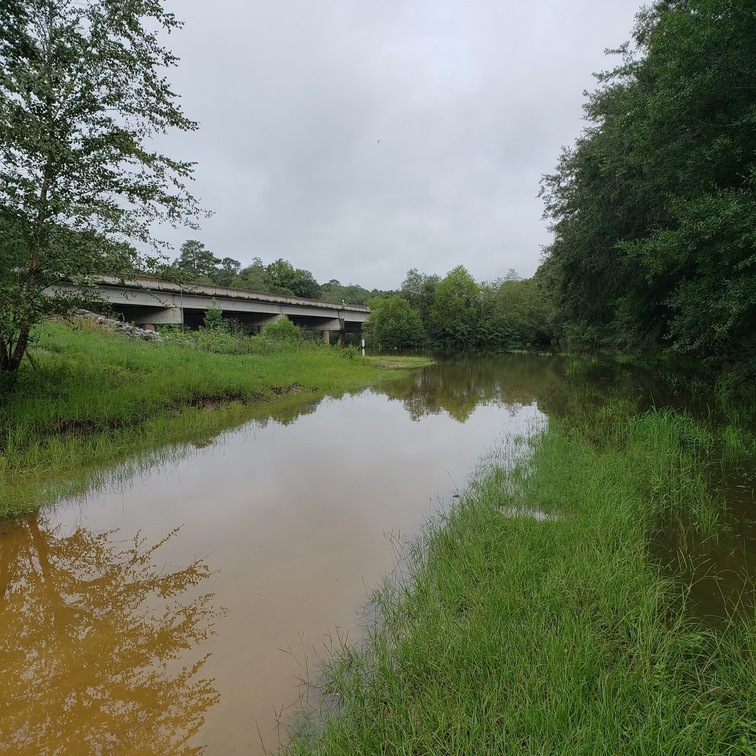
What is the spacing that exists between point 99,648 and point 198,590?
890 millimetres

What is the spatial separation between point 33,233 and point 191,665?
7706 millimetres

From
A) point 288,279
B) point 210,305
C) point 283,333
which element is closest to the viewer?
point 283,333

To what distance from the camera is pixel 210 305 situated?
108 feet

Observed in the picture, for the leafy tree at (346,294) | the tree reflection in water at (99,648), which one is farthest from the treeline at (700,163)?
the leafy tree at (346,294)

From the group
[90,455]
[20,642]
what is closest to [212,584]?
[20,642]

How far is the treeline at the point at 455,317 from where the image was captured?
55938 millimetres

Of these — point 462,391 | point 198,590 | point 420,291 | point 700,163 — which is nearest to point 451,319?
point 420,291

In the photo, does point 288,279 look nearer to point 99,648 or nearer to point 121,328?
point 121,328

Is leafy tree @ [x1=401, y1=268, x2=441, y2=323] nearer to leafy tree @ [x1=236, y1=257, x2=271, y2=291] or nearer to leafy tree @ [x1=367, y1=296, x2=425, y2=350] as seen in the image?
leafy tree @ [x1=367, y1=296, x2=425, y2=350]

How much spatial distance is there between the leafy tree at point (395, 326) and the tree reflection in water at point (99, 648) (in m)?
51.2

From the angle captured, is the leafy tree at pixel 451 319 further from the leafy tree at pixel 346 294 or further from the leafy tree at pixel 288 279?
the leafy tree at pixel 346 294

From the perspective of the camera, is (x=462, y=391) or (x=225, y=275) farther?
(x=225, y=275)

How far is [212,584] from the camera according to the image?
403 cm

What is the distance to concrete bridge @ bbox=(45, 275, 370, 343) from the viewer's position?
86.5 feet
